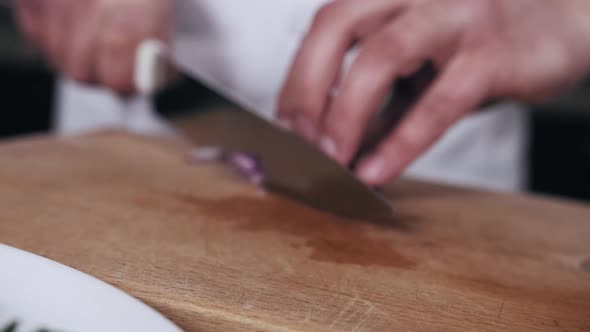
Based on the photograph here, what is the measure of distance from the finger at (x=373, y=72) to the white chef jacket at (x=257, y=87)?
76 mm

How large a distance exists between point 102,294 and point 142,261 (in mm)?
114

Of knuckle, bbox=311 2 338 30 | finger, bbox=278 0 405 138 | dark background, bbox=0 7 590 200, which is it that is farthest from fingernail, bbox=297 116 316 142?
dark background, bbox=0 7 590 200

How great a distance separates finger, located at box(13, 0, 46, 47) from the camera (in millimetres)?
1008

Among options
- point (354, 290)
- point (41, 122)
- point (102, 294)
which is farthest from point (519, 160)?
point (41, 122)

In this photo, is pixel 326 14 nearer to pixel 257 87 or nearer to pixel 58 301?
pixel 257 87

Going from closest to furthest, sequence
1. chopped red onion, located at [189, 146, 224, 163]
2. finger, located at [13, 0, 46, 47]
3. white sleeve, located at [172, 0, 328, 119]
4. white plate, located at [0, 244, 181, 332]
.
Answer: white plate, located at [0, 244, 181, 332], white sleeve, located at [172, 0, 328, 119], chopped red onion, located at [189, 146, 224, 163], finger, located at [13, 0, 46, 47]

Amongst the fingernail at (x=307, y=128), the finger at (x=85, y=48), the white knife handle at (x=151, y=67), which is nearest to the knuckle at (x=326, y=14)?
the fingernail at (x=307, y=128)

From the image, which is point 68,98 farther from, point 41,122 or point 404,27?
point 404,27

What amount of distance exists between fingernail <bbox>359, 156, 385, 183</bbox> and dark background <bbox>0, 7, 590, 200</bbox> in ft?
3.13

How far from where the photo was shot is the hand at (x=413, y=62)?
649 millimetres

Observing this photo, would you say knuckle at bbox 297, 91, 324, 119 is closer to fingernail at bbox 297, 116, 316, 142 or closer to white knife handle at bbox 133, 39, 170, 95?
fingernail at bbox 297, 116, 316, 142

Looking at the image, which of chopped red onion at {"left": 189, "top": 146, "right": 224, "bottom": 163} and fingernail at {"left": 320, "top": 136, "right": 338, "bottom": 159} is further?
chopped red onion at {"left": 189, "top": 146, "right": 224, "bottom": 163}

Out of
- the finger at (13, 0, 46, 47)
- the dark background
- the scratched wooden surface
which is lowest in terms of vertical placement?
the dark background

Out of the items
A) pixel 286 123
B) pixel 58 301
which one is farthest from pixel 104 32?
pixel 58 301
